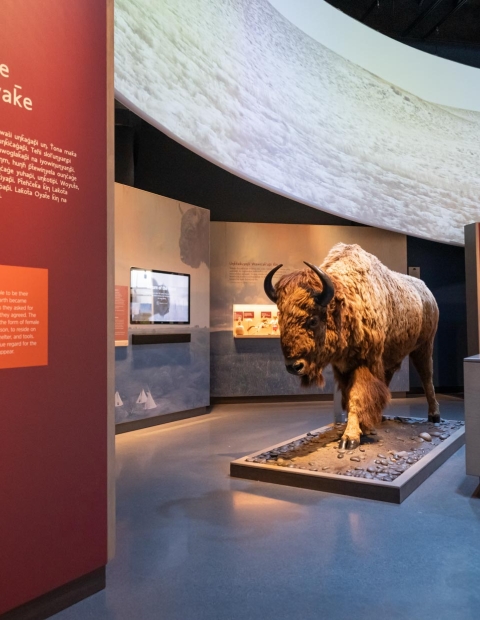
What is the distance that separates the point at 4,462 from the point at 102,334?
0.79 meters

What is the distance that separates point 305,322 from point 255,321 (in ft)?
16.3

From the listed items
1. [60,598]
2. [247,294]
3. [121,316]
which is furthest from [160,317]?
[60,598]

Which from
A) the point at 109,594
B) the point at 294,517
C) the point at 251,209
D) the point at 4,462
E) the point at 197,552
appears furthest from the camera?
the point at 251,209

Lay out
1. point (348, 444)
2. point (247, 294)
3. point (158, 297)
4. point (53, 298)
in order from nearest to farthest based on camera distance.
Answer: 1. point (53, 298)
2. point (348, 444)
3. point (158, 297)
4. point (247, 294)

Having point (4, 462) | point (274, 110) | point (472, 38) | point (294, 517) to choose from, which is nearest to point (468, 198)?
point (472, 38)

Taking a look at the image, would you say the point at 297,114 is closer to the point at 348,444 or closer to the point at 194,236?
the point at 194,236

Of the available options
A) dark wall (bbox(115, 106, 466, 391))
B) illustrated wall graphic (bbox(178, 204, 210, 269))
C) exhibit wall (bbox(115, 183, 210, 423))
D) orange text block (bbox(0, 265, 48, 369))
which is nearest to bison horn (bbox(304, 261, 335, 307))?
orange text block (bbox(0, 265, 48, 369))

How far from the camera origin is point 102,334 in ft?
9.27

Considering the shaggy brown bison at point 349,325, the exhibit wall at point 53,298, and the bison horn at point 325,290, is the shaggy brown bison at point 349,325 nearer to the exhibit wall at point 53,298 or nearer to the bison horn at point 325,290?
the bison horn at point 325,290

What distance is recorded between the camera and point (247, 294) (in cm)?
988

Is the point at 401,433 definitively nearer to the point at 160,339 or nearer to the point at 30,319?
the point at 160,339

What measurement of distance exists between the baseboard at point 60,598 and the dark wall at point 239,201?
6838 mm

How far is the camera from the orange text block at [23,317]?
2.35 meters

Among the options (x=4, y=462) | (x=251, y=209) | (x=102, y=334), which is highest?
(x=251, y=209)
